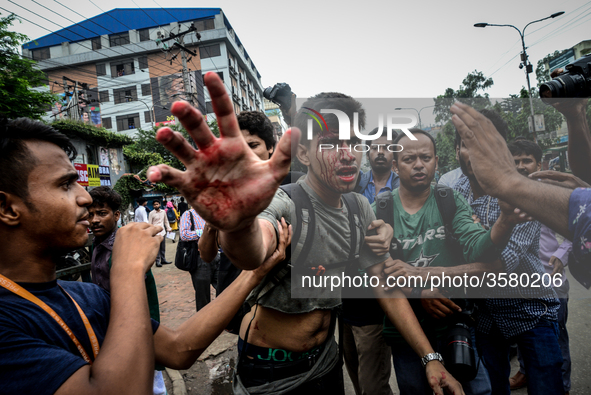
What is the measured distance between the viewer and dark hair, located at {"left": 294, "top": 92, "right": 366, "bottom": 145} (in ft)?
5.89

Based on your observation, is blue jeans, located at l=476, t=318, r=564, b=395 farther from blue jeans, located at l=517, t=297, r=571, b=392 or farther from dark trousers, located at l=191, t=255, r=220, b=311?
dark trousers, located at l=191, t=255, r=220, b=311

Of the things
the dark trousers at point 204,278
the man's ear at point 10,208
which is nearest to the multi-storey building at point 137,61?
the dark trousers at point 204,278

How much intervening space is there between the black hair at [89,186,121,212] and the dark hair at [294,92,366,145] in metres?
2.13

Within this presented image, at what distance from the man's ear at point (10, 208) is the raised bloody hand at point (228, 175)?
549mm

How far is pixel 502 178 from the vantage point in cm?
174

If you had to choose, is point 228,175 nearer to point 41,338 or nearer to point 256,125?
point 41,338

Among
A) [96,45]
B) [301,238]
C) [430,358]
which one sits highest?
[96,45]

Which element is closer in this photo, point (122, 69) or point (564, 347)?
point (564, 347)

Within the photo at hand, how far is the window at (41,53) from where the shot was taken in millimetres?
38156

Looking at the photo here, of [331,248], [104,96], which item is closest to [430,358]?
[331,248]

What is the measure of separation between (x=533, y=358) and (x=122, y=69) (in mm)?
43930

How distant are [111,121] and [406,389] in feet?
133

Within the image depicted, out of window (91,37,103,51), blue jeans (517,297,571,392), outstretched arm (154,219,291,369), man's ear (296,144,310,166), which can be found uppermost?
window (91,37,103,51)

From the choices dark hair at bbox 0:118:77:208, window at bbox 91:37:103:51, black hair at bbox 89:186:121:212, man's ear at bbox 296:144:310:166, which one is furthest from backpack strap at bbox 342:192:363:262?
window at bbox 91:37:103:51
